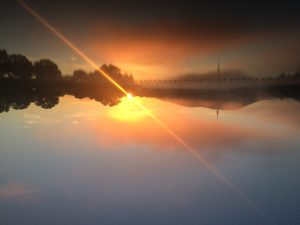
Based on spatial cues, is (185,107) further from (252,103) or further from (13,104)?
(13,104)

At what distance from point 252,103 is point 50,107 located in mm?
18543

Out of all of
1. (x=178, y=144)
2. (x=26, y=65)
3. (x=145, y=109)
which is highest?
(x=26, y=65)

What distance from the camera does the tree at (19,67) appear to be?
72750mm

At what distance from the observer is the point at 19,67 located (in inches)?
2921

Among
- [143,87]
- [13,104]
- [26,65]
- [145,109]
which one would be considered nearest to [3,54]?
[26,65]

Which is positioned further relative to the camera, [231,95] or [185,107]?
[231,95]

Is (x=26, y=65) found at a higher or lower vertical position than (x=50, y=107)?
higher

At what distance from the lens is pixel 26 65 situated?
3056 inches

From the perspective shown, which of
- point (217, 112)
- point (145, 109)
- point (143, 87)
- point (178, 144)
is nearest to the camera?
point (178, 144)

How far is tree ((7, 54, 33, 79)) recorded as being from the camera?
7275 centimetres

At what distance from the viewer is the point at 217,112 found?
25.1 meters

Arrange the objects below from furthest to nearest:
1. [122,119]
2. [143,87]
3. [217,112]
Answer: [143,87]
[217,112]
[122,119]

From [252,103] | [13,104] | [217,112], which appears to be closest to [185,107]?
[217,112]

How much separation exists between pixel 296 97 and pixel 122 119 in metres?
19.1
